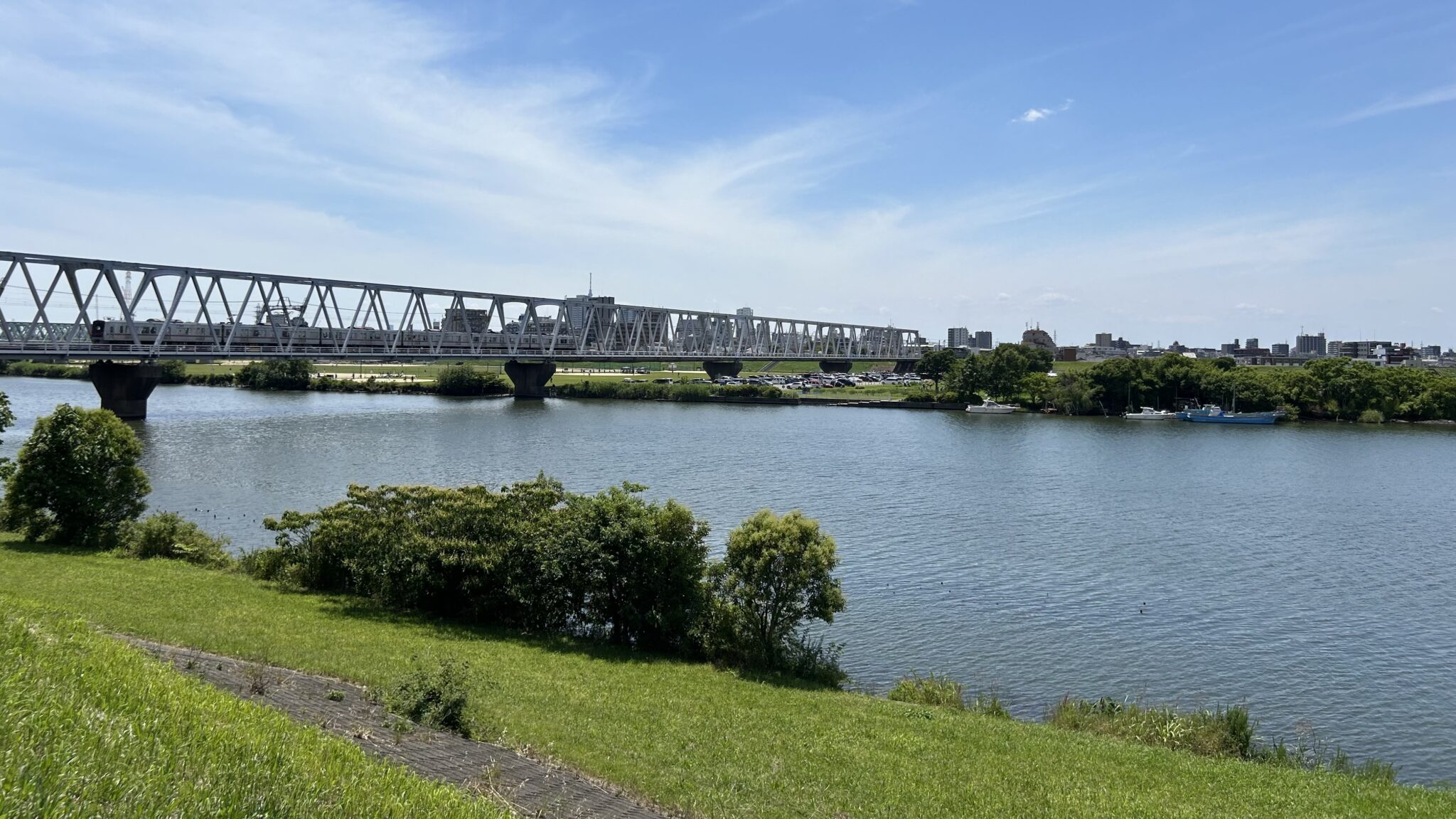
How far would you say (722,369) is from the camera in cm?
14450

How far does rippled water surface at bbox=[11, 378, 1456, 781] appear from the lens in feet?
62.9

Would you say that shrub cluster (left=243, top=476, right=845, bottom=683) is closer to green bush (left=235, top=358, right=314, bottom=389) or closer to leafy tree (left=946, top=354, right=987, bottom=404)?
leafy tree (left=946, top=354, right=987, bottom=404)

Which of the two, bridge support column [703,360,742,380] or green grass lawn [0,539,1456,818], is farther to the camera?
bridge support column [703,360,742,380]

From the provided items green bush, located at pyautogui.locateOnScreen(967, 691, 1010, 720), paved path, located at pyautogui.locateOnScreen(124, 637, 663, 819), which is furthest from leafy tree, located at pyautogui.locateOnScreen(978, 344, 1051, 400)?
paved path, located at pyautogui.locateOnScreen(124, 637, 663, 819)

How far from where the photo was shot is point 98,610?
1634 centimetres

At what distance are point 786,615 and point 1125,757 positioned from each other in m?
6.88

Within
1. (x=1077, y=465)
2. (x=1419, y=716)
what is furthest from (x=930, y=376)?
(x=1419, y=716)

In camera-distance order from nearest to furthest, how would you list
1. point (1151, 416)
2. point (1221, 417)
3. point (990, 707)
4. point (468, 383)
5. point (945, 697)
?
1. point (990, 707)
2. point (945, 697)
3. point (1221, 417)
4. point (1151, 416)
5. point (468, 383)

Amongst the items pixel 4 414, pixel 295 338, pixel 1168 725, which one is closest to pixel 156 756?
pixel 1168 725

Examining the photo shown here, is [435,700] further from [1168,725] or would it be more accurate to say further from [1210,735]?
[1210,735]

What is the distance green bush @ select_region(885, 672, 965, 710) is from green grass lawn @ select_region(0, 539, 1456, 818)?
3.04 ft

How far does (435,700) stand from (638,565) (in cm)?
680

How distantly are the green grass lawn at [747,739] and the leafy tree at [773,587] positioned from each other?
1487 mm

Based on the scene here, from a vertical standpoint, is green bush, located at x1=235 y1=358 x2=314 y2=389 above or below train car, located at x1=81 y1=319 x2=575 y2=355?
below
